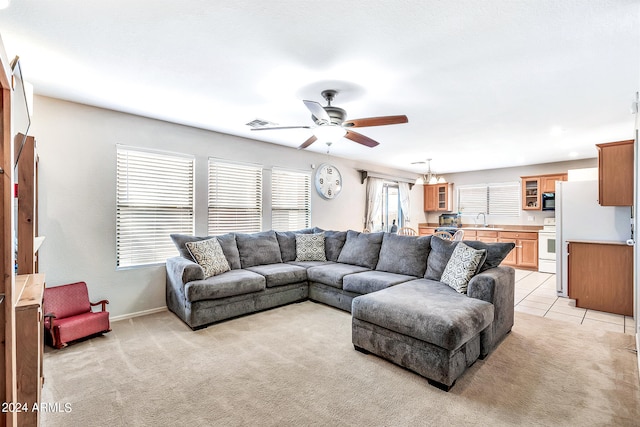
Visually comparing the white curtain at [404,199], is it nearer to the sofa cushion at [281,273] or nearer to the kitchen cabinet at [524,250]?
the kitchen cabinet at [524,250]

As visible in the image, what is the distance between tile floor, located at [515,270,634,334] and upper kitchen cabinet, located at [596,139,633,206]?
4.64ft

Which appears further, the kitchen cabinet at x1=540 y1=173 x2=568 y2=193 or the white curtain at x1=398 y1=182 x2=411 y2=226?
the white curtain at x1=398 y1=182 x2=411 y2=226

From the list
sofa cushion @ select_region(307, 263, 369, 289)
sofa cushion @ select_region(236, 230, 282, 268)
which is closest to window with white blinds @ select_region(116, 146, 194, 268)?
sofa cushion @ select_region(236, 230, 282, 268)

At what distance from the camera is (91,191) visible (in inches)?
133

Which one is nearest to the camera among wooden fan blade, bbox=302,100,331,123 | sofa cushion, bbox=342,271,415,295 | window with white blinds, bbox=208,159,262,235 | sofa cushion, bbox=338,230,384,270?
wooden fan blade, bbox=302,100,331,123

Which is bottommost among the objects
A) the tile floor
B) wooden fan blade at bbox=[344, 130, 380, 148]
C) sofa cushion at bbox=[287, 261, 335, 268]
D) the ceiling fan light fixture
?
the tile floor

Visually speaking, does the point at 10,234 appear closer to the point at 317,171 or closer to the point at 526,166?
the point at 317,171

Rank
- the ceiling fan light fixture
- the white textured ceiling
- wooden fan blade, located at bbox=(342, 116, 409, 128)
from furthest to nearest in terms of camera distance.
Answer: the ceiling fan light fixture < wooden fan blade, located at bbox=(342, 116, 409, 128) < the white textured ceiling

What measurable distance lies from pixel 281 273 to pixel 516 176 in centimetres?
654

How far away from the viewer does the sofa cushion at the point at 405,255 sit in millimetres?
3703

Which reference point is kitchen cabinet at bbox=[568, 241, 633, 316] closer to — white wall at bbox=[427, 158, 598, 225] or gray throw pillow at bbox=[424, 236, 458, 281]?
gray throw pillow at bbox=[424, 236, 458, 281]

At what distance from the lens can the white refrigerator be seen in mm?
4078

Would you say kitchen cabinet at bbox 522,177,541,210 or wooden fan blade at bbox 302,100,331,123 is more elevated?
wooden fan blade at bbox 302,100,331,123

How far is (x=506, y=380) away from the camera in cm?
227
